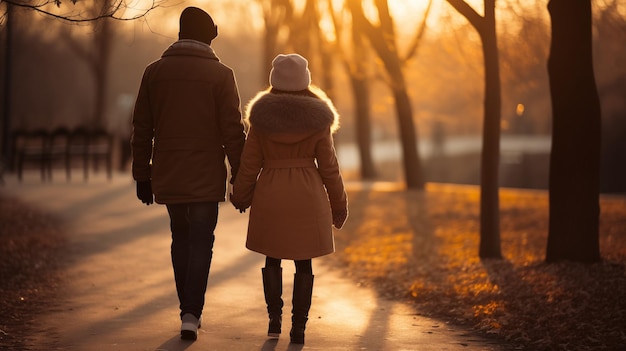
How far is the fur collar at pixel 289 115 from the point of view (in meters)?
5.95

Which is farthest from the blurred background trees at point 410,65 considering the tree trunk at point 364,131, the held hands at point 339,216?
the held hands at point 339,216

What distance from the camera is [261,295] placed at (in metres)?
8.58

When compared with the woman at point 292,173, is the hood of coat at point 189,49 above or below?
above

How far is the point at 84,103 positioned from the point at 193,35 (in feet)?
162

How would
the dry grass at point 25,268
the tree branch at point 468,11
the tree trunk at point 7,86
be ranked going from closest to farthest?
the dry grass at point 25,268 < the tree branch at point 468,11 < the tree trunk at point 7,86

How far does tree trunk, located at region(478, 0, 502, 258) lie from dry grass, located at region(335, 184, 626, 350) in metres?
0.30

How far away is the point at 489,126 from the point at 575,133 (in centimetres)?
115

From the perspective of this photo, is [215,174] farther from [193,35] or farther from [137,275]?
[137,275]

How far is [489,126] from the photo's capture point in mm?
10719

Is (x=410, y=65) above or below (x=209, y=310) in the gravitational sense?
above

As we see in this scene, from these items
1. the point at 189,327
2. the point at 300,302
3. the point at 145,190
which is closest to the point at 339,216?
the point at 300,302

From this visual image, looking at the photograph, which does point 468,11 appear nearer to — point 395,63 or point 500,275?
point 500,275

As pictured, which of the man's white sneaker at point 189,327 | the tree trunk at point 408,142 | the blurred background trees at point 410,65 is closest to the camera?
the man's white sneaker at point 189,327

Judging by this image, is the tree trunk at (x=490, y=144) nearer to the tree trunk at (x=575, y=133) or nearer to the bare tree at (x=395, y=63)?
the tree trunk at (x=575, y=133)
